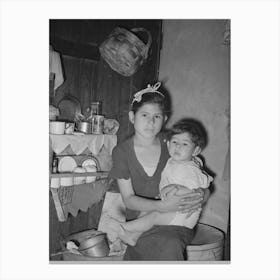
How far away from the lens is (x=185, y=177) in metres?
1.85

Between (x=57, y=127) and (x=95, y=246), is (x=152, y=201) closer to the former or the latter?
(x=95, y=246)

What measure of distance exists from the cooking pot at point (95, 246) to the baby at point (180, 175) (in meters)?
0.12

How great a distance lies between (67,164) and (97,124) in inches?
9.8

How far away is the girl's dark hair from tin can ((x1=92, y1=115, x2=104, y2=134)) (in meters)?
0.17

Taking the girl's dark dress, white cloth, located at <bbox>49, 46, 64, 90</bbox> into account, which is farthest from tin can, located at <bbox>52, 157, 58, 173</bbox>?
white cloth, located at <bbox>49, 46, 64, 90</bbox>

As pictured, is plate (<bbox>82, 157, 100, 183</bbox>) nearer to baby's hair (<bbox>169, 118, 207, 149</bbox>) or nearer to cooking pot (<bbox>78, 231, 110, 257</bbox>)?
cooking pot (<bbox>78, 231, 110, 257</bbox>)

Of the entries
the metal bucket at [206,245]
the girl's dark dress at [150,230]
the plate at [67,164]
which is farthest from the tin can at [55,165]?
the metal bucket at [206,245]

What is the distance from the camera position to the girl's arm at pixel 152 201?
1.85 m

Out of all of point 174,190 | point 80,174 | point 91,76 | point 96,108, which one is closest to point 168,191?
point 174,190

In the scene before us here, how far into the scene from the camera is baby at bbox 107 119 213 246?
185 cm

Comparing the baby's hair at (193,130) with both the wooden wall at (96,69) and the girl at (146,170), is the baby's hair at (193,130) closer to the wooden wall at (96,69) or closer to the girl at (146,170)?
the girl at (146,170)
